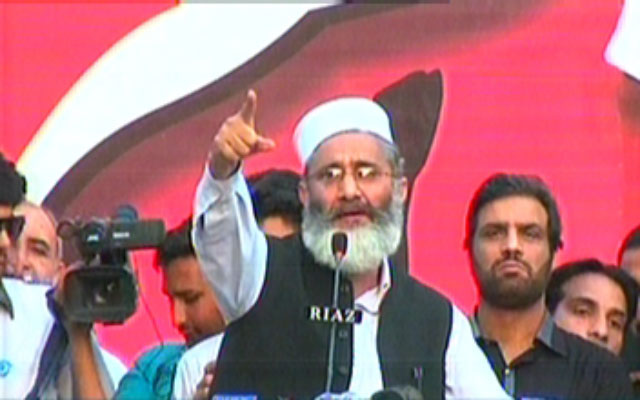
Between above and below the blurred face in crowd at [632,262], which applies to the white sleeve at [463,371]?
below

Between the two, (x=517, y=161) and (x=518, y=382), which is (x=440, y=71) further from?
(x=518, y=382)

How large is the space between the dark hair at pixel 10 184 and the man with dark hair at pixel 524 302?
3.39ft

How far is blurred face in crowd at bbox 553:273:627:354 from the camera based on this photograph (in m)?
6.10

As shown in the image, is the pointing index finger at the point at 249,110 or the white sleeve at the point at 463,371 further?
the white sleeve at the point at 463,371

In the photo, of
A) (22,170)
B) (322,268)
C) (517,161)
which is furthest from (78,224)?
(517,161)

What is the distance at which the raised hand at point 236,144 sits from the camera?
5.84 meters

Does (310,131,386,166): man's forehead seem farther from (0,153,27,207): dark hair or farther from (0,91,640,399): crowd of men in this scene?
(0,153,27,207): dark hair

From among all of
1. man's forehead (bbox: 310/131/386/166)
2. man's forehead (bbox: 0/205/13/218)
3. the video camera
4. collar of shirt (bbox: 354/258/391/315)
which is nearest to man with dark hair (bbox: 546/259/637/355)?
collar of shirt (bbox: 354/258/391/315)

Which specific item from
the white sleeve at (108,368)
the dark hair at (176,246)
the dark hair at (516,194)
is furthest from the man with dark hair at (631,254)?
the white sleeve at (108,368)

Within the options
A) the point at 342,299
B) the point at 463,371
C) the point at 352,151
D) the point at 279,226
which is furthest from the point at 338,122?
the point at 463,371

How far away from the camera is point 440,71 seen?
6043 millimetres

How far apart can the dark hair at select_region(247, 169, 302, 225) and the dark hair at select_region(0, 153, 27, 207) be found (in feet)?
1.73

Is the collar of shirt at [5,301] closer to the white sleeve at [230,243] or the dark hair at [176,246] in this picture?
the dark hair at [176,246]

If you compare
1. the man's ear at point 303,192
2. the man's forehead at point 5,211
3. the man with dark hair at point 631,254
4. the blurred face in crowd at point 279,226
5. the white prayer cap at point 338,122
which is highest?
the white prayer cap at point 338,122
